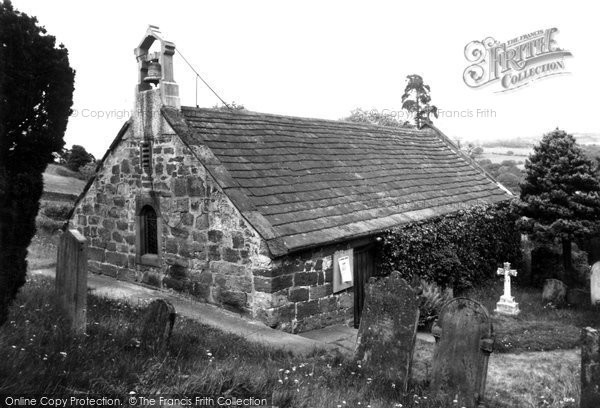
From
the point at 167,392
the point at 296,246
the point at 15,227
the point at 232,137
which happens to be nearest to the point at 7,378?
the point at 167,392

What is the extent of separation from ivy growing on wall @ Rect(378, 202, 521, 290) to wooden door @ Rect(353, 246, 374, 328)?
0.33 meters

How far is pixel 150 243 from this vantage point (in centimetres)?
1152

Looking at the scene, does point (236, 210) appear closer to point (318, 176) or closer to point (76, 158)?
point (318, 176)

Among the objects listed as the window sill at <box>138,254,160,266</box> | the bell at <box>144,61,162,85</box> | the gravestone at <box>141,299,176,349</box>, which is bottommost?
the gravestone at <box>141,299,176,349</box>

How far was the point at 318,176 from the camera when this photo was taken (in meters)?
12.5

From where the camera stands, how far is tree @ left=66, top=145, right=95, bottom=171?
31.8 m

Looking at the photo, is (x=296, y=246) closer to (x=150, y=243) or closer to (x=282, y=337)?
(x=282, y=337)

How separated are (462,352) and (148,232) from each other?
7.80 m

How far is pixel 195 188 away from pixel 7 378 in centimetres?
634

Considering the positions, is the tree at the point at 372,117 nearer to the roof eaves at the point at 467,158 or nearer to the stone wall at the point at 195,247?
the roof eaves at the point at 467,158

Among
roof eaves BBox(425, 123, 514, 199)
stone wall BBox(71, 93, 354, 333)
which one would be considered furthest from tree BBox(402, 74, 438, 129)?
stone wall BBox(71, 93, 354, 333)

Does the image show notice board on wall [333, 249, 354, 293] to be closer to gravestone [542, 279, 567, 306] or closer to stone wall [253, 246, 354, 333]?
stone wall [253, 246, 354, 333]

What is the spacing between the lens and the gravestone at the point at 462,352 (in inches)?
242

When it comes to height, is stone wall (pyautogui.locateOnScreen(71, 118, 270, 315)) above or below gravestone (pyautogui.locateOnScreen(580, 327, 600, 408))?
above
